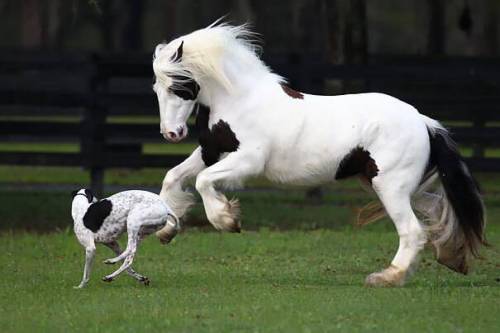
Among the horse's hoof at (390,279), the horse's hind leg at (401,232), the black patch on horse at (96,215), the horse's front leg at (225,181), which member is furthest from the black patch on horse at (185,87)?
the horse's hoof at (390,279)

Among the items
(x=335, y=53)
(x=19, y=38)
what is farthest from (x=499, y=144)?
(x=19, y=38)

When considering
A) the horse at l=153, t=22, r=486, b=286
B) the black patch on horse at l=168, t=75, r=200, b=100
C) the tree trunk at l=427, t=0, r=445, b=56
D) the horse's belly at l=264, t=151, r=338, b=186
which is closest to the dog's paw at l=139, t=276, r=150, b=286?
the horse at l=153, t=22, r=486, b=286

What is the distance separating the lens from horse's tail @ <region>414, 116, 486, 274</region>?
1027cm

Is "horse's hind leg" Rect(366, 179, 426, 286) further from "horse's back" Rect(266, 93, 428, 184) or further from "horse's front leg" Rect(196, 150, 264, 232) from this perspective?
"horse's front leg" Rect(196, 150, 264, 232)

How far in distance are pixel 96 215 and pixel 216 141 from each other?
1304mm

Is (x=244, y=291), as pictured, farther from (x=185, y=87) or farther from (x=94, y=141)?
(x=94, y=141)

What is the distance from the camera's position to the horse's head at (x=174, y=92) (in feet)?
34.0

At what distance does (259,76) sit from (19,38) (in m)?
52.8

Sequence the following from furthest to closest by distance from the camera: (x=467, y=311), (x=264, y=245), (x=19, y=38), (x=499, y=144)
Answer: (x=19, y=38) → (x=499, y=144) → (x=264, y=245) → (x=467, y=311)

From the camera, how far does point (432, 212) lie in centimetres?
1055

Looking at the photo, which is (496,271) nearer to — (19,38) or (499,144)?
(499,144)

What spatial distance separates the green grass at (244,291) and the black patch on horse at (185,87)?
1.58m

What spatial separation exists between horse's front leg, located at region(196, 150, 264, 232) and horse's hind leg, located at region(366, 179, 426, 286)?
41.5 inches

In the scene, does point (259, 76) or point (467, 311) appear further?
point (259, 76)
